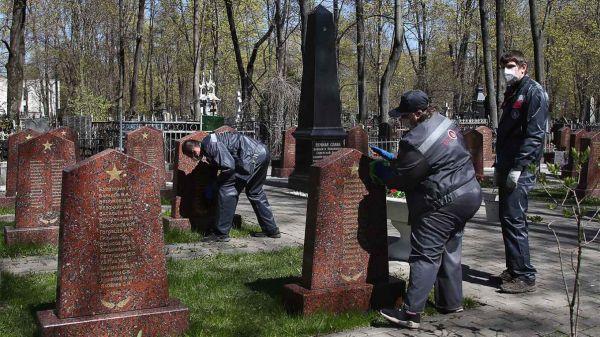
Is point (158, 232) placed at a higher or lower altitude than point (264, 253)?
higher

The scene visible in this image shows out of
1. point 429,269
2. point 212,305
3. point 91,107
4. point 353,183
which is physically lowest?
point 212,305

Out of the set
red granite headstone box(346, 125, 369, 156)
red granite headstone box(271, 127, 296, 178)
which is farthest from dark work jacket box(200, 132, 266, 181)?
red granite headstone box(271, 127, 296, 178)

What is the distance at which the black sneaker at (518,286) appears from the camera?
6039 millimetres

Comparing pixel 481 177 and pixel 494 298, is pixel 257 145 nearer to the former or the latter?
pixel 494 298

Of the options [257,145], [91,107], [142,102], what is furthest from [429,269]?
[142,102]

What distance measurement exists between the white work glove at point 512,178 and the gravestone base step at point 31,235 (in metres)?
5.45

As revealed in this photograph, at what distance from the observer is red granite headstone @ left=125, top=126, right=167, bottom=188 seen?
503 inches

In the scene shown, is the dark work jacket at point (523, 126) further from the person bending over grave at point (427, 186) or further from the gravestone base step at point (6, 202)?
the gravestone base step at point (6, 202)

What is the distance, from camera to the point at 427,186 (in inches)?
199

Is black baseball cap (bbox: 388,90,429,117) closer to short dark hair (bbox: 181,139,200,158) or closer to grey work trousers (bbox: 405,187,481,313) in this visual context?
grey work trousers (bbox: 405,187,481,313)

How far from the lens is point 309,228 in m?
5.28

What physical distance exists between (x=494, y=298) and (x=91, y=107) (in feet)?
105

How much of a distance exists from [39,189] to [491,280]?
18.2 feet

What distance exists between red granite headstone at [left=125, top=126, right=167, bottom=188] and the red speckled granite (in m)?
3.59
